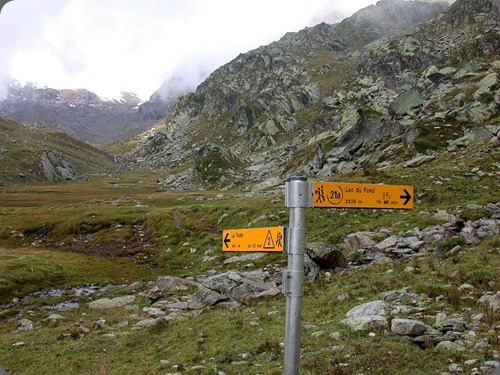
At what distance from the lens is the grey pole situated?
5.93 m

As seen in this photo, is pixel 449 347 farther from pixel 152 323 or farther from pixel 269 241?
pixel 152 323

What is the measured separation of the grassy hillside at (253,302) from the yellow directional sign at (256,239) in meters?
4.81

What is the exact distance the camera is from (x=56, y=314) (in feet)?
74.7

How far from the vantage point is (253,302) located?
18.5 m

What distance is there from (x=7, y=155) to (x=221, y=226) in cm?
15526

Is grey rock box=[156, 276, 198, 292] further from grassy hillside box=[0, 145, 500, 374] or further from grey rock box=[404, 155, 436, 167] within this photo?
grey rock box=[404, 155, 436, 167]

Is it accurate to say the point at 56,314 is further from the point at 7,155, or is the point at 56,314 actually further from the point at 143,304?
the point at 7,155

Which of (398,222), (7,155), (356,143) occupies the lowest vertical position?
(398,222)

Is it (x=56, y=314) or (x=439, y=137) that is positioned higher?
(x=439, y=137)

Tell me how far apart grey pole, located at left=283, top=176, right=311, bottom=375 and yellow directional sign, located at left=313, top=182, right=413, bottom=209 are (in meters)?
0.27

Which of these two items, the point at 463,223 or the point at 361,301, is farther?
the point at 463,223

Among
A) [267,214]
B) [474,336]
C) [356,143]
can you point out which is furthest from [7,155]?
[474,336]

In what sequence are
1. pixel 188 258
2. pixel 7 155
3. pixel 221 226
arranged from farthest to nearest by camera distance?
pixel 7 155
pixel 221 226
pixel 188 258

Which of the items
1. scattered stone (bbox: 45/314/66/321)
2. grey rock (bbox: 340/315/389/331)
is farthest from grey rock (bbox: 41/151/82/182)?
grey rock (bbox: 340/315/389/331)
